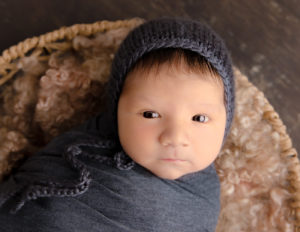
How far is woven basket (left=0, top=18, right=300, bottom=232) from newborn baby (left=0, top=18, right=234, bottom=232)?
8.5 inches

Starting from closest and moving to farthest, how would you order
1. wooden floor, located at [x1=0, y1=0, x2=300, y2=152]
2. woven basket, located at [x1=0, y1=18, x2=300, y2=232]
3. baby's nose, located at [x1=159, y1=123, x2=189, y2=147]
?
baby's nose, located at [x1=159, y1=123, x2=189, y2=147], woven basket, located at [x1=0, y1=18, x2=300, y2=232], wooden floor, located at [x1=0, y1=0, x2=300, y2=152]

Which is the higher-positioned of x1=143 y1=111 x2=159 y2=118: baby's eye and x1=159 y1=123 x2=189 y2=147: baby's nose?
x1=143 y1=111 x2=159 y2=118: baby's eye

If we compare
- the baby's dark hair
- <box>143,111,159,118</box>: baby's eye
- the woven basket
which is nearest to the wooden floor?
the woven basket

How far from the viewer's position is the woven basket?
47.2 inches

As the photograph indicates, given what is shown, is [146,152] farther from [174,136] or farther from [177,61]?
[177,61]

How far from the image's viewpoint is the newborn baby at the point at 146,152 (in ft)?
2.92

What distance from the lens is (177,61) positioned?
916 mm

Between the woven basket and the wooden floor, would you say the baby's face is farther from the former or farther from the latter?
the wooden floor

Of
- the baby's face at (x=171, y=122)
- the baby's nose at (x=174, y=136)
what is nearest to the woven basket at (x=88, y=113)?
the baby's face at (x=171, y=122)

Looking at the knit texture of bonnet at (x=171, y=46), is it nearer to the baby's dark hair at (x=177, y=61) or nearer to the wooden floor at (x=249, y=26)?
the baby's dark hair at (x=177, y=61)

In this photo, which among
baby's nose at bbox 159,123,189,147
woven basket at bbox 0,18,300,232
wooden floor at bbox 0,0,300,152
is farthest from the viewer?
wooden floor at bbox 0,0,300,152

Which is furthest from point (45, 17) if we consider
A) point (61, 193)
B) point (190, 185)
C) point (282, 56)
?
point (282, 56)

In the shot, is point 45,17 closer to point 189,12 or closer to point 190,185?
point 189,12

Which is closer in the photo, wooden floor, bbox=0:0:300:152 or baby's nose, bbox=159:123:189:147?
baby's nose, bbox=159:123:189:147
